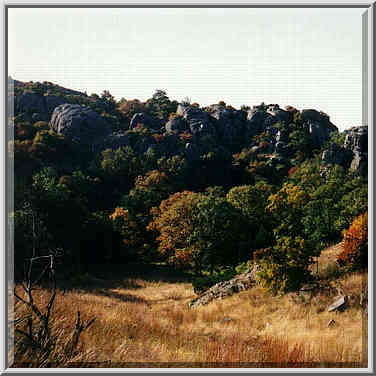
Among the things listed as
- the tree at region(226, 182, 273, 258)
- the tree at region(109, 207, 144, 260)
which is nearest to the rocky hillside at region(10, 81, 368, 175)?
the tree at region(226, 182, 273, 258)

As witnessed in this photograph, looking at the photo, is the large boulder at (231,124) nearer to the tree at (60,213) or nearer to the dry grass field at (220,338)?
the tree at (60,213)

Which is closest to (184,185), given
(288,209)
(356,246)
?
(288,209)

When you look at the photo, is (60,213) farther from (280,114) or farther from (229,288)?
(280,114)

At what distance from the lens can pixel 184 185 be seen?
3394 cm

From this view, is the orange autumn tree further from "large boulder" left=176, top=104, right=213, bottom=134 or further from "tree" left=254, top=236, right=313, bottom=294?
"large boulder" left=176, top=104, right=213, bottom=134

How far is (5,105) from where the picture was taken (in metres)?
6.00

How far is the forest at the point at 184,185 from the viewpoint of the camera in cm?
1641

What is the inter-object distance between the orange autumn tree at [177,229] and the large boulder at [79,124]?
45.6 ft

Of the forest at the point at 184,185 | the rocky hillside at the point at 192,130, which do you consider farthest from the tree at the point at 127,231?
the rocky hillside at the point at 192,130

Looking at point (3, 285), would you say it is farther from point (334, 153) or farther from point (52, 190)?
point (334, 153)

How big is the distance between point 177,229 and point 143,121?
681 inches

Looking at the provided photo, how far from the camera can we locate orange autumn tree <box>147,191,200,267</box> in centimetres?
2431

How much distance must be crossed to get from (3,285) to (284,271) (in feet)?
26.5

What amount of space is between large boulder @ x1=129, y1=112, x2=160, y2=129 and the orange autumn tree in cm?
1469
